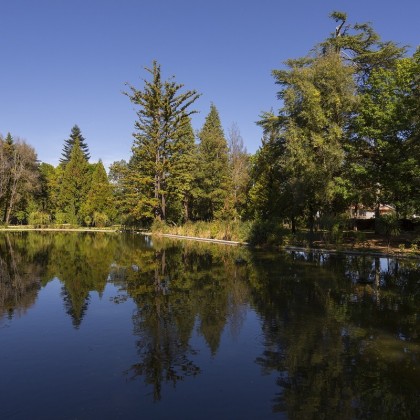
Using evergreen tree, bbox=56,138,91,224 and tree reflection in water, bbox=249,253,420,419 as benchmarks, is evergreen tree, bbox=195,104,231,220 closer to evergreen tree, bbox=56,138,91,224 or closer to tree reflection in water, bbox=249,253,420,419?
evergreen tree, bbox=56,138,91,224

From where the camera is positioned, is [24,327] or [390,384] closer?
[390,384]

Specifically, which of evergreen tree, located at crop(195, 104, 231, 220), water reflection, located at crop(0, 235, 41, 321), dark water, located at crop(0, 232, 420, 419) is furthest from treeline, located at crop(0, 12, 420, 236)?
→ water reflection, located at crop(0, 235, 41, 321)

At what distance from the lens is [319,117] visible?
24.9 metres

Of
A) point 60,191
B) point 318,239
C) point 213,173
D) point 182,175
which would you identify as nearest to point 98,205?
point 60,191

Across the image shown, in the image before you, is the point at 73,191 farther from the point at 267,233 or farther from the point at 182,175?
the point at 267,233

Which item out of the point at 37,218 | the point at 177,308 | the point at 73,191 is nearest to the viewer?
the point at 177,308

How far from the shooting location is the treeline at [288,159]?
77.2 ft

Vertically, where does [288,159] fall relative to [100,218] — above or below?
above

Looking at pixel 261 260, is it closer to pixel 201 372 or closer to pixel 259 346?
pixel 259 346

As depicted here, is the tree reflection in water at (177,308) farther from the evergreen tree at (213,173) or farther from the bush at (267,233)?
the evergreen tree at (213,173)

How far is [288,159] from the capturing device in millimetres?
26469

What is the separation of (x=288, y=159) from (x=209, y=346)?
20123 millimetres

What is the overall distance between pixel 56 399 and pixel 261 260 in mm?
15435

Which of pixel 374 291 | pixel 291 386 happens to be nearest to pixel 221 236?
pixel 374 291
